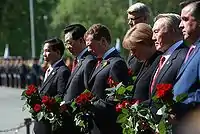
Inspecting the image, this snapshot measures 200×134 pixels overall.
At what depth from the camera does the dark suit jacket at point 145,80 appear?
496cm

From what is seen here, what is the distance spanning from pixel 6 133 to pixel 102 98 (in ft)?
24.3

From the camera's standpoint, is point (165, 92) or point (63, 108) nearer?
point (165, 92)

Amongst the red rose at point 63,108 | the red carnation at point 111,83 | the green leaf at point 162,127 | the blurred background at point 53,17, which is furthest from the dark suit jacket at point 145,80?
the blurred background at point 53,17

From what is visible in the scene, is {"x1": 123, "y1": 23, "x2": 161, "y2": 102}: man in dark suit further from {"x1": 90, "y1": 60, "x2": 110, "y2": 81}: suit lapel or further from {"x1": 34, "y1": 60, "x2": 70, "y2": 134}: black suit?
{"x1": 34, "y1": 60, "x2": 70, "y2": 134}: black suit

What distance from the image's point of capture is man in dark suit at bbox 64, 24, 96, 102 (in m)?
6.22

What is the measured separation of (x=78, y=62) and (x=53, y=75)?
1.50ft

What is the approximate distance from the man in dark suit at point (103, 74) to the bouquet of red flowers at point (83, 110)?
0.06 meters

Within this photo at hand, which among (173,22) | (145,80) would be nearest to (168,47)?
(173,22)

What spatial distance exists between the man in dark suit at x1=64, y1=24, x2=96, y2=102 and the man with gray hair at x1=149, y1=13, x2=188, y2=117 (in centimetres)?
134

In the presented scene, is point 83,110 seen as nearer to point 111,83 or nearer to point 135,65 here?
point 111,83

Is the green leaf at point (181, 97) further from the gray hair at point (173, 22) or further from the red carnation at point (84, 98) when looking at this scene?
the red carnation at point (84, 98)

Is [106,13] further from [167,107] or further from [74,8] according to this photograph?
[167,107]

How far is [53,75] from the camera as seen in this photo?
680cm

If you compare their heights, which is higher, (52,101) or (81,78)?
(81,78)
